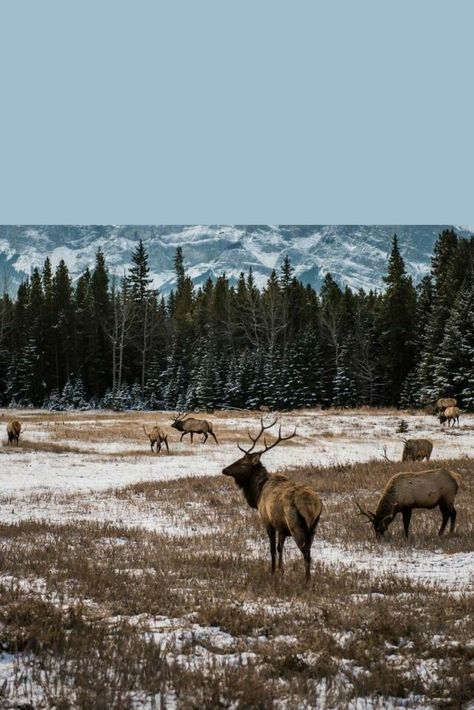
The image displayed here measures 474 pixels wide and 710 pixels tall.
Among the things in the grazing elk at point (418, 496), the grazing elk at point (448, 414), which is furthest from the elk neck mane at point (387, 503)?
the grazing elk at point (448, 414)

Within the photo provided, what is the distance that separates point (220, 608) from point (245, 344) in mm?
77131

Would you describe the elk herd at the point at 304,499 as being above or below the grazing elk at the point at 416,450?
above

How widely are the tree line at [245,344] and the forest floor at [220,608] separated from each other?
38.2 m

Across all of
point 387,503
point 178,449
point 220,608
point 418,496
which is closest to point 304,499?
point 220,608

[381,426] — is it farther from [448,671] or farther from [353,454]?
[448,671]

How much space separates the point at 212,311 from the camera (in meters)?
80.3

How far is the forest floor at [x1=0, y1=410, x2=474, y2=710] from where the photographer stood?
4293 millimetres

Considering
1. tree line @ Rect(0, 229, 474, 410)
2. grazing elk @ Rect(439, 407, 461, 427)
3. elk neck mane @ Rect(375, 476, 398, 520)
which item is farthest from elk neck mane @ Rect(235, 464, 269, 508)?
tree line @ Rect(0, 229, 474, 410)

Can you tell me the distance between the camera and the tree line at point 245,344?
56469mm

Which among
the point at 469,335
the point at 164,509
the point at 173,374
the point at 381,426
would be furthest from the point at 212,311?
the point at 164,509

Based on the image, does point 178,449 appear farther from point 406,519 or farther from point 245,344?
point 245,344

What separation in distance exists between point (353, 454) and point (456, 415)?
1297 centimetres

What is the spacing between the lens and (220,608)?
618cm

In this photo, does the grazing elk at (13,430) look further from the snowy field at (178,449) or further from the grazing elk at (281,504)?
the grazing elk at (281,504)
